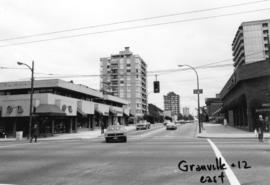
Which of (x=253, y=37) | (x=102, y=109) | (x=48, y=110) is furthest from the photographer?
(x=253, y=37)

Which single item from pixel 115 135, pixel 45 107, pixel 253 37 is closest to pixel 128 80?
pixel 253 37

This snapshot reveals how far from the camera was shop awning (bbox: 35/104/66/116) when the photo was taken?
111ft

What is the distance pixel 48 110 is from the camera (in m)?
34.0

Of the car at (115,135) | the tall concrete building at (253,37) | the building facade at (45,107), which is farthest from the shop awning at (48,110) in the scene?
the tall concrete building at (253,37)

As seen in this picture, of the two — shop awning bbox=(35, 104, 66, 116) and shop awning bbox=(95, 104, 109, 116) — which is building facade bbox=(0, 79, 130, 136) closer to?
shop awning bbox=(35, 104, 66, 116)

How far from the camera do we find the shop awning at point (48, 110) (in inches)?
1334

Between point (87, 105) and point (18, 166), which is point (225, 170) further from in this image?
Answer: point (87, 105)

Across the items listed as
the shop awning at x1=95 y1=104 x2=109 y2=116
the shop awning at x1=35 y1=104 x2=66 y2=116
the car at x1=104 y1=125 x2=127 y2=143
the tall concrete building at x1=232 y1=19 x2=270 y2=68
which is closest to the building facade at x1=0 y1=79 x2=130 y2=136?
the shop awning at x1=35 y1=104 x2=66 y2=116

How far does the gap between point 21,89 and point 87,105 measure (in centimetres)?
1056

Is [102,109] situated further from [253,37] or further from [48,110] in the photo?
[253,37]

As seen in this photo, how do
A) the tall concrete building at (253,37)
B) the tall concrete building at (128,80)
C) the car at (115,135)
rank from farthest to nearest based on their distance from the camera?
the tall concrete building at (128,80)
the tall concrete building at (253,37)
the car at (115,135)

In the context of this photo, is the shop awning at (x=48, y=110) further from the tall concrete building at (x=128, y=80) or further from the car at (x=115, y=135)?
the tall concrete building at (x=128, y=80)

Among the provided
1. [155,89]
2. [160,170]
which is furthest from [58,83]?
[160,170]

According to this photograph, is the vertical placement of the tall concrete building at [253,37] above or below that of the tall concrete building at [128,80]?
above
